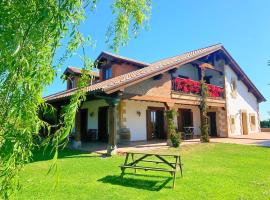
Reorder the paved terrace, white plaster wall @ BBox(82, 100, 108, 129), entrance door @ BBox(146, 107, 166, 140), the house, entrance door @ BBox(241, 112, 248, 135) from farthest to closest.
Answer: entrance door @ BBox(241, 112, 248, 135), white plaster wall @ BBox(82, 100, 108, 129), entrance door @ BBox(146, 107, 166, 140), the paved terrace, the house

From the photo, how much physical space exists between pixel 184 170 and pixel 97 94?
5.04 metres

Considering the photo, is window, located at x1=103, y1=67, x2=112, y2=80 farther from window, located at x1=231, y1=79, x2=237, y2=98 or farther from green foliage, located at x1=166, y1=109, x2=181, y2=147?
window, located at x1=231, y1=79, x2=237, y2=98

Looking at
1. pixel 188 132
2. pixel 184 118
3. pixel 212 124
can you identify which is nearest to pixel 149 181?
pixel 188 132

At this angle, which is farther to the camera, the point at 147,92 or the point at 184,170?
the point at 147,92

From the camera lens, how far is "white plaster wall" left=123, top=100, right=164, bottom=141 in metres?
15.6

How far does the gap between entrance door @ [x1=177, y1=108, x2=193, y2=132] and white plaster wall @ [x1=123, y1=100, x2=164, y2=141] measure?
377 cm

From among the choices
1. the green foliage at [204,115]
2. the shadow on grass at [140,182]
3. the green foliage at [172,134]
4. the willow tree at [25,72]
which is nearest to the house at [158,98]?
the green foliage at [204,115]

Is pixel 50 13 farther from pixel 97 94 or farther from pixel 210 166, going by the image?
pixel 97 94

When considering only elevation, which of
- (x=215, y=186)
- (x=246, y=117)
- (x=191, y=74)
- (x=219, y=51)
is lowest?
(x=215, y=186)

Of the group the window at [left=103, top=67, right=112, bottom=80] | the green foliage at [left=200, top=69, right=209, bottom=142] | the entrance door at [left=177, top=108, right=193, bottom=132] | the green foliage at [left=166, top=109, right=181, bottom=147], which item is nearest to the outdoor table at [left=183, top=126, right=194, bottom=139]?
the entrance door at [left=177, top=108, right=193, bottom=132]

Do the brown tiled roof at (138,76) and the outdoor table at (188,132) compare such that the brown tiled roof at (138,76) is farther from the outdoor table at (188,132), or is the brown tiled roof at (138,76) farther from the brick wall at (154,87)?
the outdoor table at (188,132)

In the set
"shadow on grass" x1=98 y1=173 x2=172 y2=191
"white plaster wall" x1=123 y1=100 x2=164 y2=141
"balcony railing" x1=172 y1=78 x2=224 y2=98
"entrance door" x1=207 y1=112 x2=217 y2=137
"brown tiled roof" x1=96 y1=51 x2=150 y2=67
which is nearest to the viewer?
"shadow on grass" x1=98 y1=173 x2=172 y2=191

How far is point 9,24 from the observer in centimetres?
211

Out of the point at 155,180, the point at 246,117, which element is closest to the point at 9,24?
the point at 155,180
